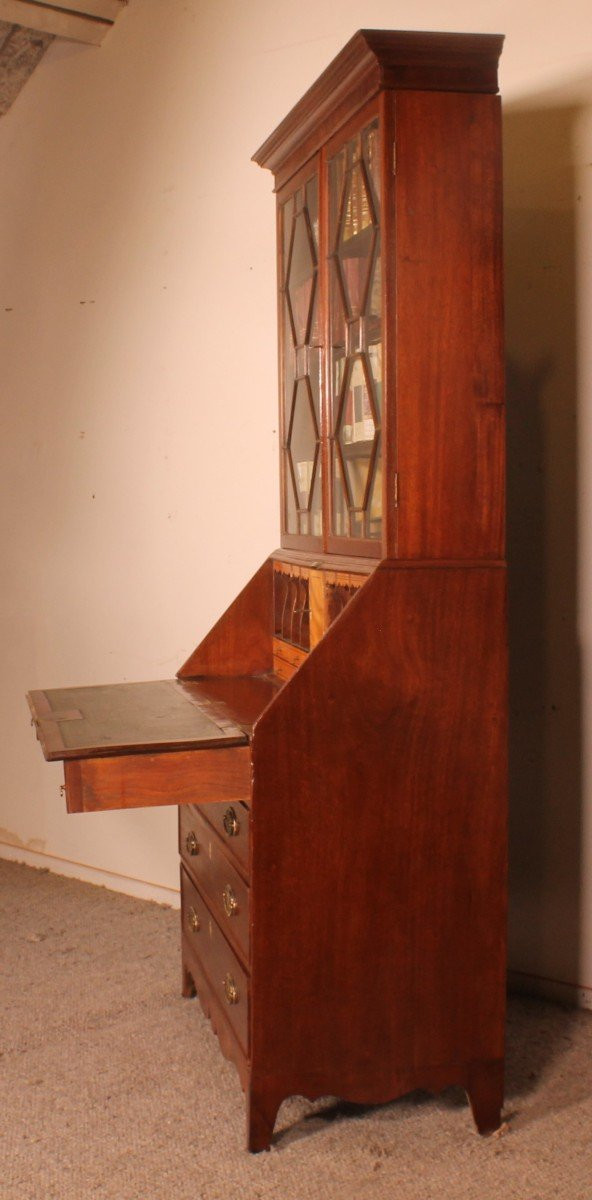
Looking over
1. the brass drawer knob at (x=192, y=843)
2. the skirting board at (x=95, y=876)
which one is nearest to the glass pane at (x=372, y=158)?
the brass drawer knob at (x=192, y=843)

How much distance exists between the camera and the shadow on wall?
253 cm

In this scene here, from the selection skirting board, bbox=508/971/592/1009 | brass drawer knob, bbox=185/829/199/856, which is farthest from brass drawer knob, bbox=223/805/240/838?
skirting board, bbox=508/971/592/1009

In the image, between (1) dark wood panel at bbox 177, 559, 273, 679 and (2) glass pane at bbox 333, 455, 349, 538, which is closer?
(2) glass pane at bbox 333, 455, 349, 538

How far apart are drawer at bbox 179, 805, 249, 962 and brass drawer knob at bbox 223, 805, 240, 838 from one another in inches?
2.2

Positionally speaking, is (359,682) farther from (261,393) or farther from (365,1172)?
(261,393)

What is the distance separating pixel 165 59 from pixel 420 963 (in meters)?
2.62

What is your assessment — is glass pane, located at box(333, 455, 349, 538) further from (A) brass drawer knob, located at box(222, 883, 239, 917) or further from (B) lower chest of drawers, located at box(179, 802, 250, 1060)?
(A) brass drawer knob, located at box(222, 883, 239, 917)

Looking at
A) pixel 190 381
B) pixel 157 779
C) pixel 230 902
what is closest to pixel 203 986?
pixel 230 902

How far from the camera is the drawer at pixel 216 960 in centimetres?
207

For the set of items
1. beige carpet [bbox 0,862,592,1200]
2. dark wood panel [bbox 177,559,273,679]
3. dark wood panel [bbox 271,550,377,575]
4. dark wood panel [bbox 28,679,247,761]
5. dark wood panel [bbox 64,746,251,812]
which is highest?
dark wood panel [bbox 271,550,377,575]

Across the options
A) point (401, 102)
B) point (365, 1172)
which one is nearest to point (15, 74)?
point (401, 102)

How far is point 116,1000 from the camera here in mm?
2736

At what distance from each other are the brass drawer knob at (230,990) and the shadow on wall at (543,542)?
84 cm

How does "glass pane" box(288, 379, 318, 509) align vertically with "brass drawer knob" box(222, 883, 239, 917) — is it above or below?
above
